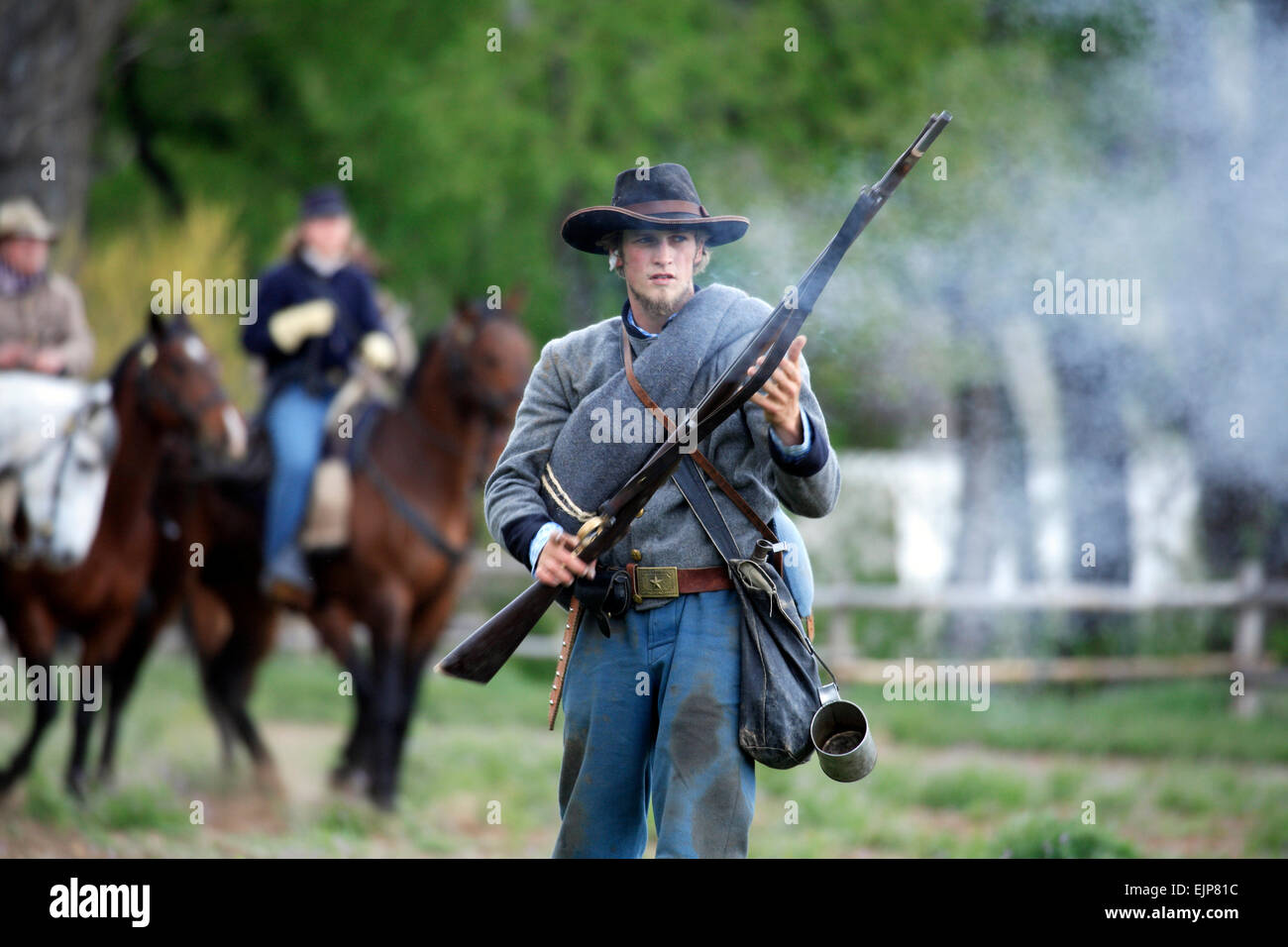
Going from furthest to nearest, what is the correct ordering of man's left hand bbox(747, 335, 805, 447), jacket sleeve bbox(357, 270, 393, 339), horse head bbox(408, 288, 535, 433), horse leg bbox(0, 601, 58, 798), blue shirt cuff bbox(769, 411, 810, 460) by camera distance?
jacket sleeve bbox(357, 270, 393, 339), horse head bbox(408, 288, 535, 433), horse leg bbox(0, 601, 58, 798), blue shirt cuff bbox(769, 411, 810, 460), man's left hand bbox(747, 335, 805, 447)

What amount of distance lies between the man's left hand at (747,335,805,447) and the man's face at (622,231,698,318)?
0.38 metres

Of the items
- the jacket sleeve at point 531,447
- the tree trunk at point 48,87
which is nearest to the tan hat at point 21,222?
the tree trunk at point 48,87

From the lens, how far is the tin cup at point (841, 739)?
11.7ft

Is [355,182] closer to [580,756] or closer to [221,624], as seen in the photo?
[221,624]

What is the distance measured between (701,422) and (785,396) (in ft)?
0.81

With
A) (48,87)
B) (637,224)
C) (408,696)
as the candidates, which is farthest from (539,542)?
(48,87)

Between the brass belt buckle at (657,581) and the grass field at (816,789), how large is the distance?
2.71 meters

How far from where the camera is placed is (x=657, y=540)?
3.78 meters

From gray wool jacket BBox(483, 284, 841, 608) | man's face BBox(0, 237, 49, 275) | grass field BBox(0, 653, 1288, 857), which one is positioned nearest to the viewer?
gray wool jacket BBox(483, 284, 841, 608)

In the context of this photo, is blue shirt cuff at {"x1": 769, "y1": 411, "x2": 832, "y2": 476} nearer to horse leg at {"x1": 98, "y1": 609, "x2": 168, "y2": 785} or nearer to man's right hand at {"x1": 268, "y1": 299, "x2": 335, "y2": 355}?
man's right hand at {"x1": 268, "y1": 299, "x2": 335, "y2": 355}

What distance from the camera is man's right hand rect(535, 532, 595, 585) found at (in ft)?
11.9

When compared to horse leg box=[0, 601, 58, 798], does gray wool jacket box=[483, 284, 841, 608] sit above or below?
above

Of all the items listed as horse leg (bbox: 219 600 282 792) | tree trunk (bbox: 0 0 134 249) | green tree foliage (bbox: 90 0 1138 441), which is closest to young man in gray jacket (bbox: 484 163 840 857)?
horse leg (bbox: 219 600 282 792)

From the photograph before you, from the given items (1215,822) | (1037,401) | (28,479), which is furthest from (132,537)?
(1037,401)
